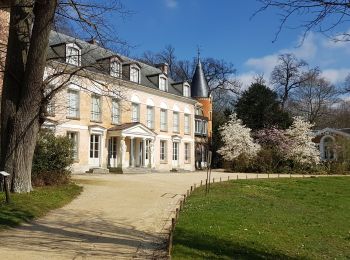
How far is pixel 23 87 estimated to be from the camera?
14438 mm

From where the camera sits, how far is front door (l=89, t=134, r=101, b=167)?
32.8 metres

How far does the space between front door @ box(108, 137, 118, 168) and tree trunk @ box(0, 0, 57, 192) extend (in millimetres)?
19839

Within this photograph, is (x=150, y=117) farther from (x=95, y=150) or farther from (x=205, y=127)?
(x=205, y=127)

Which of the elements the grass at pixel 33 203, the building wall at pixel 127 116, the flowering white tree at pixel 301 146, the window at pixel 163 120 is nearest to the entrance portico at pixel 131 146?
the building wall at pixel 127 116

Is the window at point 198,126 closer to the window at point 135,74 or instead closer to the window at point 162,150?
the window at point 162,150

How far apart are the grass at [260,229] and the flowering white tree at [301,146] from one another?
78.9 ft

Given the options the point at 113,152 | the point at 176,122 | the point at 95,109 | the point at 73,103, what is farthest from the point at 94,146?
the point at 176,122

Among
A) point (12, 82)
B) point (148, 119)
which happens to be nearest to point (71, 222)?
point (12, 82)

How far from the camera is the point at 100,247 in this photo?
26.9 feet

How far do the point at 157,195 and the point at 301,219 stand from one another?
19.9 feet

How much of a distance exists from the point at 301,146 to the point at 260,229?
107ft

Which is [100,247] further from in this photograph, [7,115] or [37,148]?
[37,148]

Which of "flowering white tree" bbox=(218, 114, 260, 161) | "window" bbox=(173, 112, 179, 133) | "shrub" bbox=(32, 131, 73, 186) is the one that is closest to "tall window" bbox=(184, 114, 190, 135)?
"window" bbox=(173, 112, 179, 133)

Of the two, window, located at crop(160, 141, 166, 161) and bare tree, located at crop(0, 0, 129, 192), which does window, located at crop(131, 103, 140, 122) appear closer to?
window, located at crop(160, 141, 166, 161)
